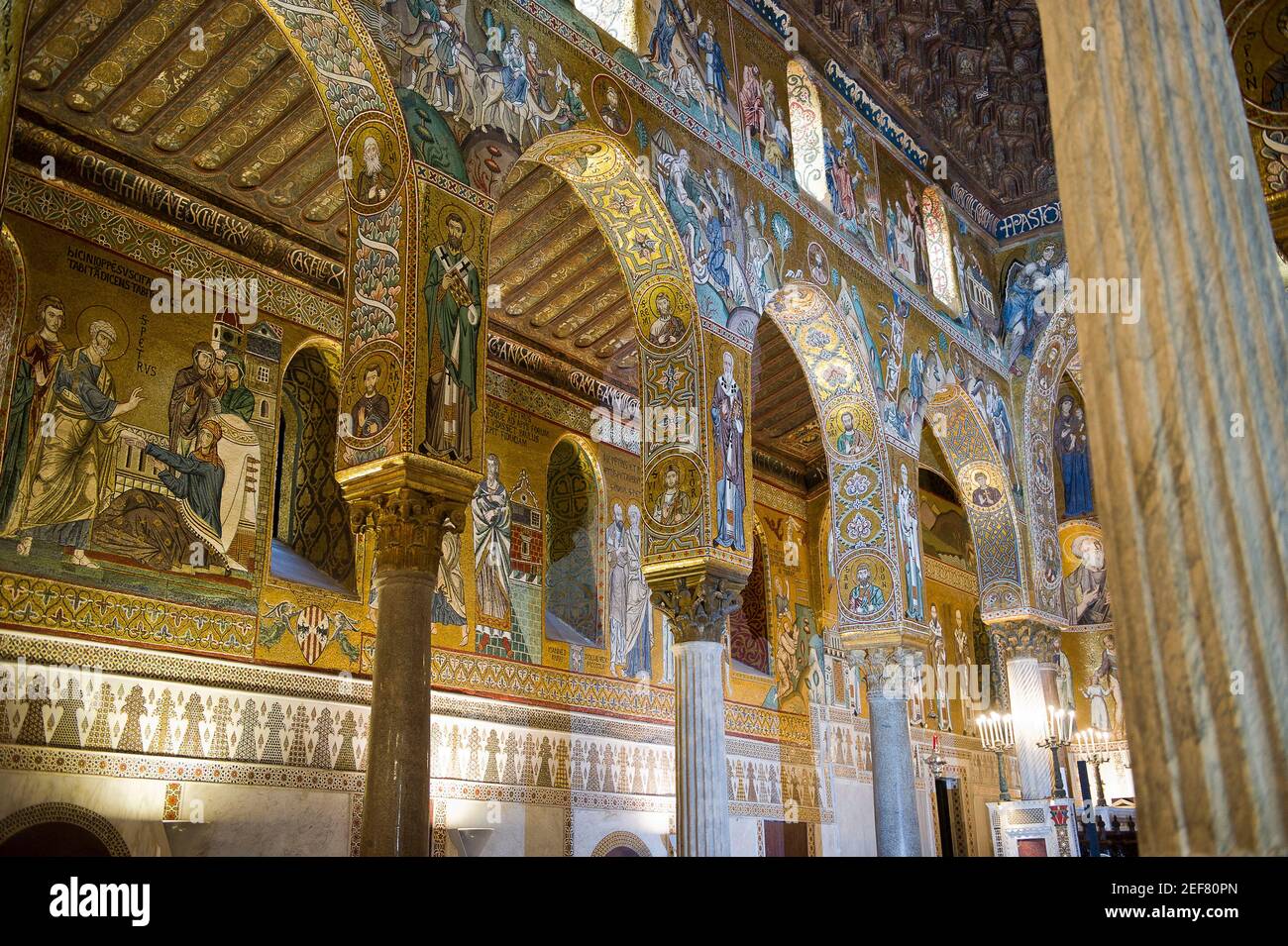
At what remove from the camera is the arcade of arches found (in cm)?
254

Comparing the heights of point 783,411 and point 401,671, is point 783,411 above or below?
above

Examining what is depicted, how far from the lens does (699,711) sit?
8.74m

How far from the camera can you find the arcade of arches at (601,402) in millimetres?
2545

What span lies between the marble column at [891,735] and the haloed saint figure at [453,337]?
20.3 ft

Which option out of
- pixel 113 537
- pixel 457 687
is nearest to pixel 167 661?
pixel 113 537

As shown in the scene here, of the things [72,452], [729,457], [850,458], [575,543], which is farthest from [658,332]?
[72,452]

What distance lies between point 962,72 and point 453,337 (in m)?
10.1

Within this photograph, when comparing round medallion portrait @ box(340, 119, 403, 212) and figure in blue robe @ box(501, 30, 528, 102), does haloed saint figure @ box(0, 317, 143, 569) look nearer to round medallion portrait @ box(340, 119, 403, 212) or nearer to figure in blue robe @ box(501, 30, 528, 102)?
round medallion portrait @ box(340, 119, 403, 212)

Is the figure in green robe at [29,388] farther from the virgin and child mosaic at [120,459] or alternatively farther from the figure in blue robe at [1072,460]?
the figure in blue robe at [1072,460]

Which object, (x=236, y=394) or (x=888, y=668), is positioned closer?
(x=236, y=394)

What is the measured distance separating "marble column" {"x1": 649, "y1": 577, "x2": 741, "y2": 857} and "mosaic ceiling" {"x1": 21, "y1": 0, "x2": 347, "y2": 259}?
4.81m

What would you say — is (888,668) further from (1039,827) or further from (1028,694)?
(1028,694)

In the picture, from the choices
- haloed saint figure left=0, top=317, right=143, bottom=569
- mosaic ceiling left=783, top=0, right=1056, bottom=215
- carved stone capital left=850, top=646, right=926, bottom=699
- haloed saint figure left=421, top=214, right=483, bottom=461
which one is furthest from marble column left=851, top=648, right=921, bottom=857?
haloed saint figure left=0, top=317, right=143, bottom=569
